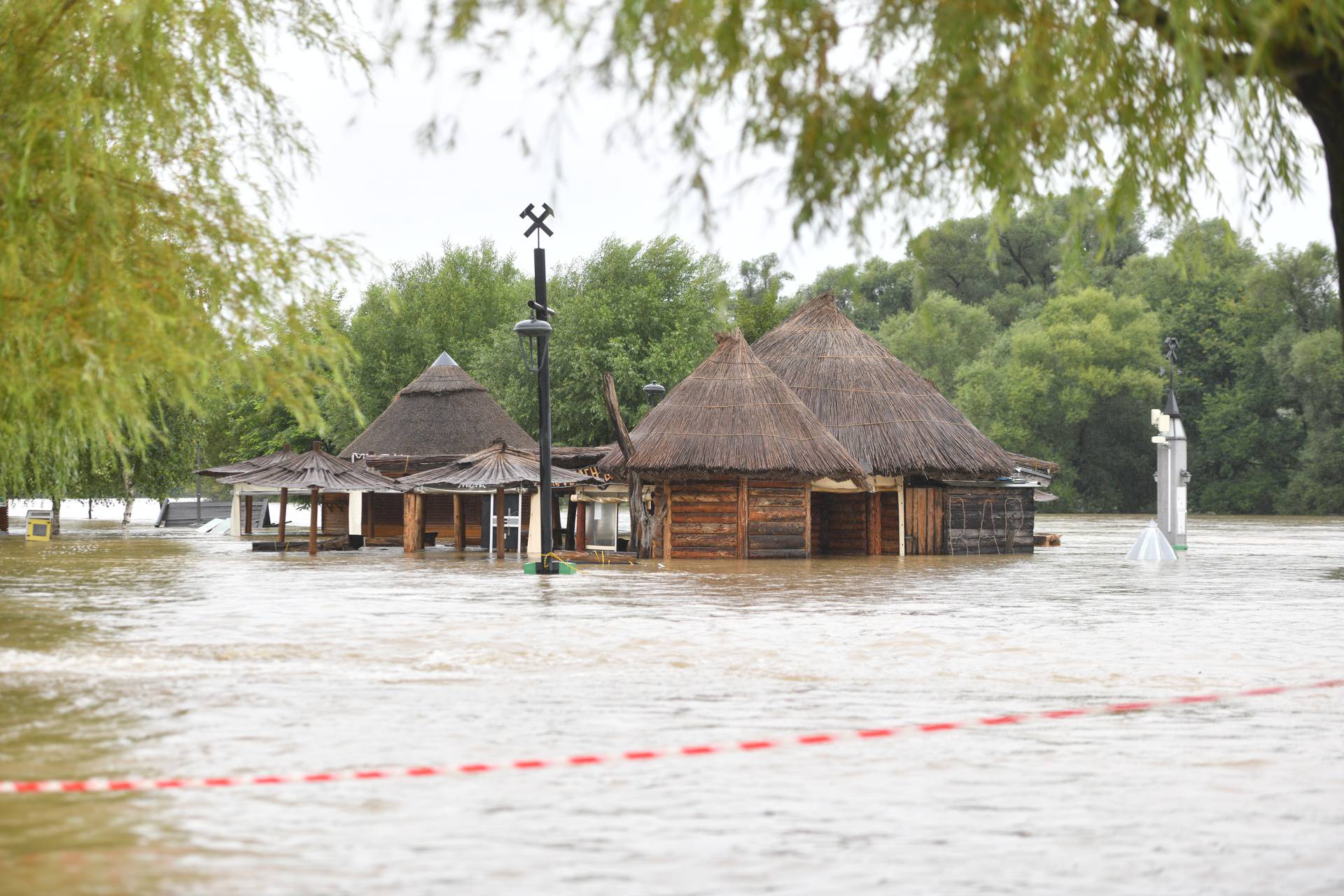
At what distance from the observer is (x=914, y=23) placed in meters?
6.75

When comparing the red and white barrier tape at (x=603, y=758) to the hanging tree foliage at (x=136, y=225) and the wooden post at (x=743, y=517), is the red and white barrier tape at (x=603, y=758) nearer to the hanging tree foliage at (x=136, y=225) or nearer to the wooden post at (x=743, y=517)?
the hanging tree foliage at (x=136, y=225)

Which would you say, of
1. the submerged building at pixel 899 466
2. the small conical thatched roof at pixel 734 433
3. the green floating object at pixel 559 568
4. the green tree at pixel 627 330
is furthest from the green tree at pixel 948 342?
the green floating object at pixel 559 568

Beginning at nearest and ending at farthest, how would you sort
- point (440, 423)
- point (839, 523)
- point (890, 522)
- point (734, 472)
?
point (734, 472) → point (890, 522) → point (839, 523) → point (440, 423)

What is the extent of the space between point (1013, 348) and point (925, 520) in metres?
48.8

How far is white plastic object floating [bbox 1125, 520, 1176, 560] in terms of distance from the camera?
34562 mm

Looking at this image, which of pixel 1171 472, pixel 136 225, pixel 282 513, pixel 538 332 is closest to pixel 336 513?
pixel 282 513

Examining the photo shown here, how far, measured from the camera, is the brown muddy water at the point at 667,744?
6.27 metres

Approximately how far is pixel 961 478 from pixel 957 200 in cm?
3163

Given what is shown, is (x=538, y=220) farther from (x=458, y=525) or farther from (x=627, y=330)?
(x=627, y=330)

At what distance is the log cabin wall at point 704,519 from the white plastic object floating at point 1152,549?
9334 millimetres

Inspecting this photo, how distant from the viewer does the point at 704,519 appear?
117 ft

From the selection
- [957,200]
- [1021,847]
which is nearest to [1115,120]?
[957,200]

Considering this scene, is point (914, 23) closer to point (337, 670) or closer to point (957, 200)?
point (957, 200)

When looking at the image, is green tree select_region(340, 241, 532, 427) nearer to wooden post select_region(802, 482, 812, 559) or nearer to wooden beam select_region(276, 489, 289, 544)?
wooden beam select_region(276, 489, 289, 544)
